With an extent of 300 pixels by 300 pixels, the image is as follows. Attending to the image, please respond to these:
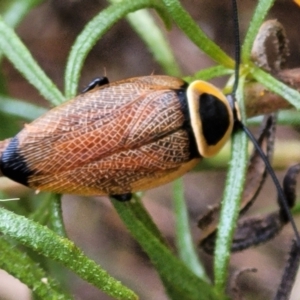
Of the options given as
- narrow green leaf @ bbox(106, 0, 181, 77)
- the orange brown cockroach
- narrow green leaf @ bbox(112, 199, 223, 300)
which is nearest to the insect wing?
the orange brown cockroach

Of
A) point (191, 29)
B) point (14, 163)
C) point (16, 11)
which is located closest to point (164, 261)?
point (14, 163)

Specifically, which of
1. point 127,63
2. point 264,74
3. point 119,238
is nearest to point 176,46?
point 127,63

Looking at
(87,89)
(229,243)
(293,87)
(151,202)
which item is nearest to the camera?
(229,243)

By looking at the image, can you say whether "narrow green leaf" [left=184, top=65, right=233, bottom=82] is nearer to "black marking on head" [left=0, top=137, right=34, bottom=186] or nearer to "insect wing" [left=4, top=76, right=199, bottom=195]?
"insect wing" [left=4, top=76, right=199, bottom=195]

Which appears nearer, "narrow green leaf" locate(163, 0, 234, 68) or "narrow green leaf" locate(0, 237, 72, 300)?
"narrow green leaf" locate(0, 237, 72, 300)

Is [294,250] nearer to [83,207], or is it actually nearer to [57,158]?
[57,158]
